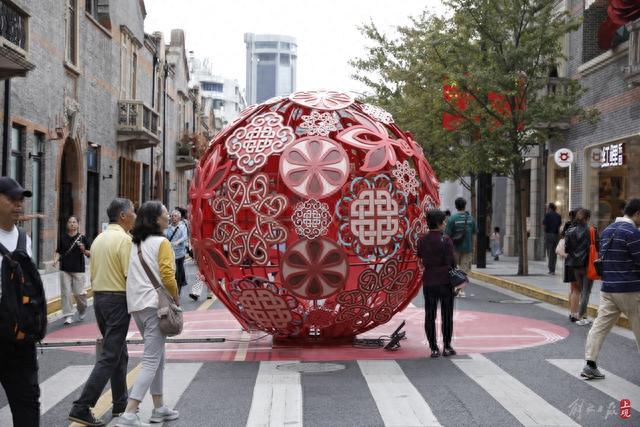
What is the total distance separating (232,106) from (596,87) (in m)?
115

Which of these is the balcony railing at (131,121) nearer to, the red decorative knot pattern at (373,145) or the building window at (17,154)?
the building window at (17,154)

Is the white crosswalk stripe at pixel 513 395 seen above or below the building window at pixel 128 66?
below

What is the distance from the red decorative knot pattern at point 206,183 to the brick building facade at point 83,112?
8.66m

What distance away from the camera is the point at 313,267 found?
9.38m

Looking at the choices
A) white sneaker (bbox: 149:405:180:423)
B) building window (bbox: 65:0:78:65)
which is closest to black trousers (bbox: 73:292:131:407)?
white sneaker (bbox: 149:405:180:423)

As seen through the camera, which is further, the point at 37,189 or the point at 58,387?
the point at 37,189

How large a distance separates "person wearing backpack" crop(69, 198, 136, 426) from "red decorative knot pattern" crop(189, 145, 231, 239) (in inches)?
107

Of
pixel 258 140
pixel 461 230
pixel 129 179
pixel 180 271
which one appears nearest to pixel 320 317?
pixel 258 140

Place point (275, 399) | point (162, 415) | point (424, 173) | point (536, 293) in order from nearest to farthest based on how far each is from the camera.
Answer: point (162, 415), point (275, 399), point (424, 173), point (536, 293)

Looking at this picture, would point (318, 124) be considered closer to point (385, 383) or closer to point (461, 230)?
point (385, 383)

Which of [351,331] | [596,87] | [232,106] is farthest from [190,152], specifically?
[232,106]

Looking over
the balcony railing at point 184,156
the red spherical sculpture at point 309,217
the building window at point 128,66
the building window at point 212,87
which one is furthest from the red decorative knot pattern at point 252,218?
the building window at point 212,87

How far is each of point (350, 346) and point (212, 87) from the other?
12683 cm

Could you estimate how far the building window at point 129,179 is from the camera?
3366 cm
